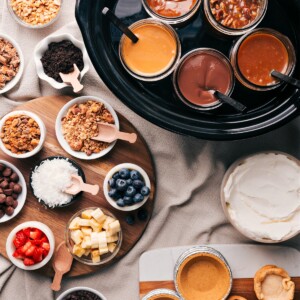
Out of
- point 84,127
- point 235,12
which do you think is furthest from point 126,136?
point 235,12

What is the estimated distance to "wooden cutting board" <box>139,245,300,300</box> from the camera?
7.96ft

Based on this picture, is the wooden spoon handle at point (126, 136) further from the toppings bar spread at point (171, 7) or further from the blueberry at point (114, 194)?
the toppings bar spread at point (171, 7)

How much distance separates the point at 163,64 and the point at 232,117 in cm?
30

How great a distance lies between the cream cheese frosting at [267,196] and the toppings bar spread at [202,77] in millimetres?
323

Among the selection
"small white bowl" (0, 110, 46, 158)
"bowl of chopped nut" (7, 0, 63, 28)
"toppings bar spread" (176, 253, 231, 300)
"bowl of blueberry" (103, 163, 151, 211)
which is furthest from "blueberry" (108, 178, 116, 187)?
"bowl of chopped nut" (7, 0, 63, 28)

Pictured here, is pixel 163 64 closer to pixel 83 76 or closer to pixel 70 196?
pixel 83 76

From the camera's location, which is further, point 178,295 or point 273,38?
point 178,295

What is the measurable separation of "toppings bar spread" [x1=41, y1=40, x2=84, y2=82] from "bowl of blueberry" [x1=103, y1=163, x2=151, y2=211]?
0.43 metres

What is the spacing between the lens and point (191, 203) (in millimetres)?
2463

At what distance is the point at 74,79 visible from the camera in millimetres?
2389

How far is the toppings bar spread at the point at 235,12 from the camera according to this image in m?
2.12

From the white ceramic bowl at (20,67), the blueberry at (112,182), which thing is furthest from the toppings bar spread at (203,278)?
the white ceramic bowl at (20,67)

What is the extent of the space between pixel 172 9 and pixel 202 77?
0.84ft

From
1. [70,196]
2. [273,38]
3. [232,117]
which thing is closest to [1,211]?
[70,196]
